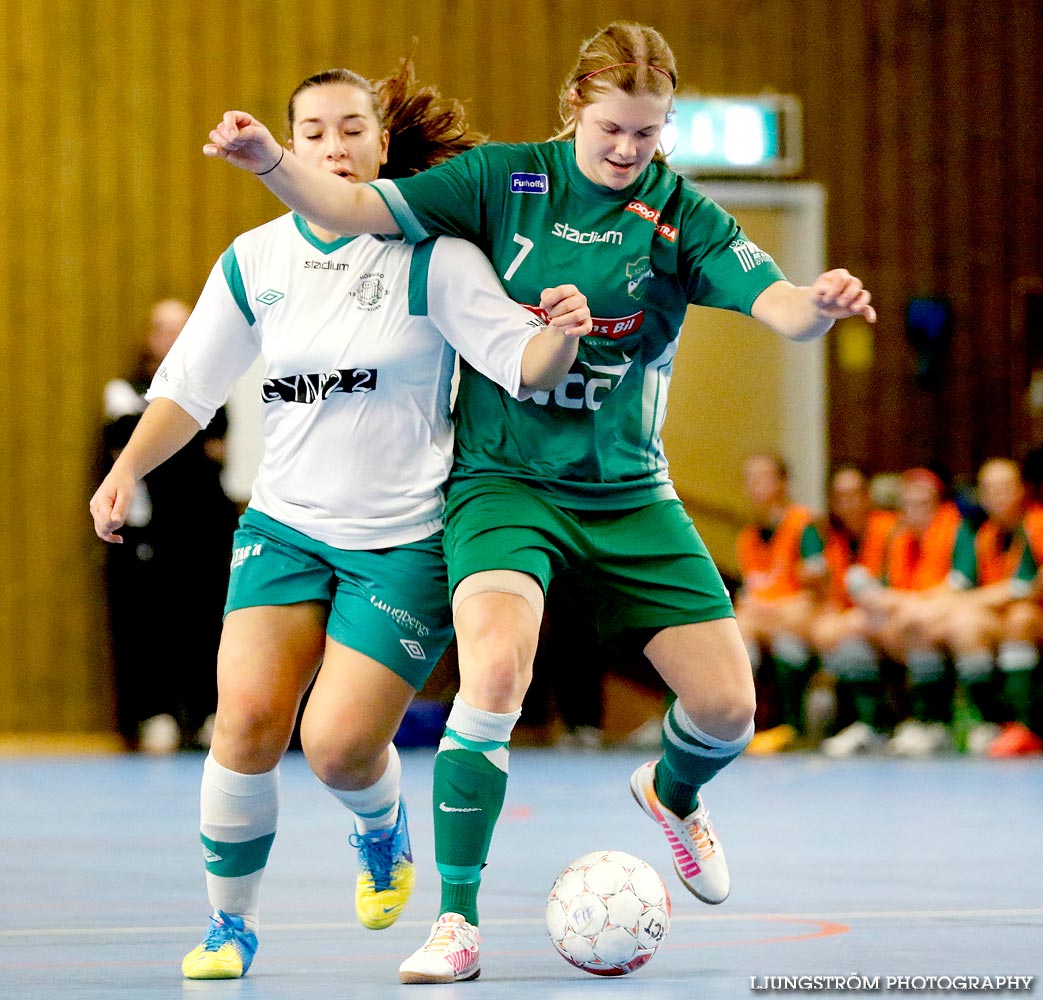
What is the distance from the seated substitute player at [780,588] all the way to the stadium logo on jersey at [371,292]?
20.9 ft

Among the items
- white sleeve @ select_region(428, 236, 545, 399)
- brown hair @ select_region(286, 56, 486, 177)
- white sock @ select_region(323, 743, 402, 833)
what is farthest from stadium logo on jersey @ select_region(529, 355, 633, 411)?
white sock @ select_region(323, 743, 402, 833)

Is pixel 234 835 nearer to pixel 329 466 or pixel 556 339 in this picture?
pixel 329 466

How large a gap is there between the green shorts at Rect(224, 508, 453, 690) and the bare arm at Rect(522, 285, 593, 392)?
0.45m

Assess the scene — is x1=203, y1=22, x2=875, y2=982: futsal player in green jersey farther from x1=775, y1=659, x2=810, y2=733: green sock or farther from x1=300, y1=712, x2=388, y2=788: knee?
x1=775, y1=659, x2=810, y2=733: green sock

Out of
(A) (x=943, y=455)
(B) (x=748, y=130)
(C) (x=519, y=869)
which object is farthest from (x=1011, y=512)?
(C) (x=519, y=869)

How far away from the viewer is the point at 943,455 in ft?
40.2

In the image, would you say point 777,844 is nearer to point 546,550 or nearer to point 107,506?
point 546,550

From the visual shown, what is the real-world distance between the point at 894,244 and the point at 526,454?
28.5 feet

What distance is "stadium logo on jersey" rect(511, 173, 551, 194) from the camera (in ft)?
13.0

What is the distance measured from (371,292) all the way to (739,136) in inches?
324

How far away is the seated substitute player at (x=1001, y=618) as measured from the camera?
9.50m

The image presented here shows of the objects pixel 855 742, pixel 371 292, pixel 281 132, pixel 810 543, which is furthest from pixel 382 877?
pixel 281 132

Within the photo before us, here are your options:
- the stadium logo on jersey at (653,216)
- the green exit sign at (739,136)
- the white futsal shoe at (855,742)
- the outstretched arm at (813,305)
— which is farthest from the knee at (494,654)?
the green exit sign at (739,136)

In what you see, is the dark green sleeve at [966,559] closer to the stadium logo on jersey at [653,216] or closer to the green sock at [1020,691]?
the green sock at [1020,691]
